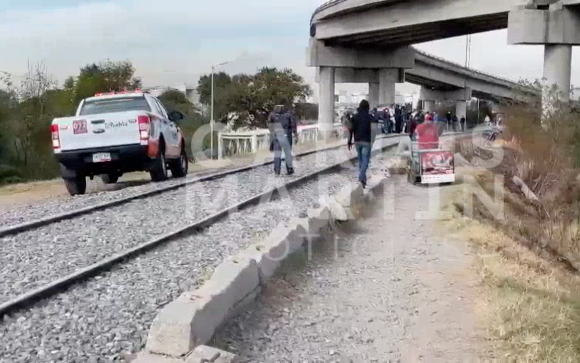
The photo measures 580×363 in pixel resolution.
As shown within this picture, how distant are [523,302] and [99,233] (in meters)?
5.80

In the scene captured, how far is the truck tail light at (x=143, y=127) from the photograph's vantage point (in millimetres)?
15703

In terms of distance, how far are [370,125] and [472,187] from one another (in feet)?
9.87

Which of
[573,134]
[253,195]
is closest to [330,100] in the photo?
[573,134]

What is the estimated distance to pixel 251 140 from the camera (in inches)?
1544

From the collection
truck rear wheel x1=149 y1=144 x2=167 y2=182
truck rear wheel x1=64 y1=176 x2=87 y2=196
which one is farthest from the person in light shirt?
truck rear wheel x1=64 y1=176 x2=87 y2=196

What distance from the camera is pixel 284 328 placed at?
6.60m

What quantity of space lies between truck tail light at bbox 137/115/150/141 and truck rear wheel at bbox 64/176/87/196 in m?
2.01

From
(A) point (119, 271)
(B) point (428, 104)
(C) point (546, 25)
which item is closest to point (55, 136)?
(A) point (119, 271)

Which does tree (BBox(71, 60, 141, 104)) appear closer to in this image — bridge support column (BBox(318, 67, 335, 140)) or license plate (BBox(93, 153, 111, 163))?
bridge support column (BBox(318, 67, 335, 140))

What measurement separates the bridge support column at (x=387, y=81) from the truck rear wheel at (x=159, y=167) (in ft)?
132

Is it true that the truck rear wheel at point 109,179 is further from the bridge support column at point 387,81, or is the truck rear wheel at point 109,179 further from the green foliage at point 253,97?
the green foliage at point 253,97

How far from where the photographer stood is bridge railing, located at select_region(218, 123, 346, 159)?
37806mm

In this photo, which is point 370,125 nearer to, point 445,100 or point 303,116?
point 445,100

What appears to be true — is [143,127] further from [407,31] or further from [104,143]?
[407,31]
